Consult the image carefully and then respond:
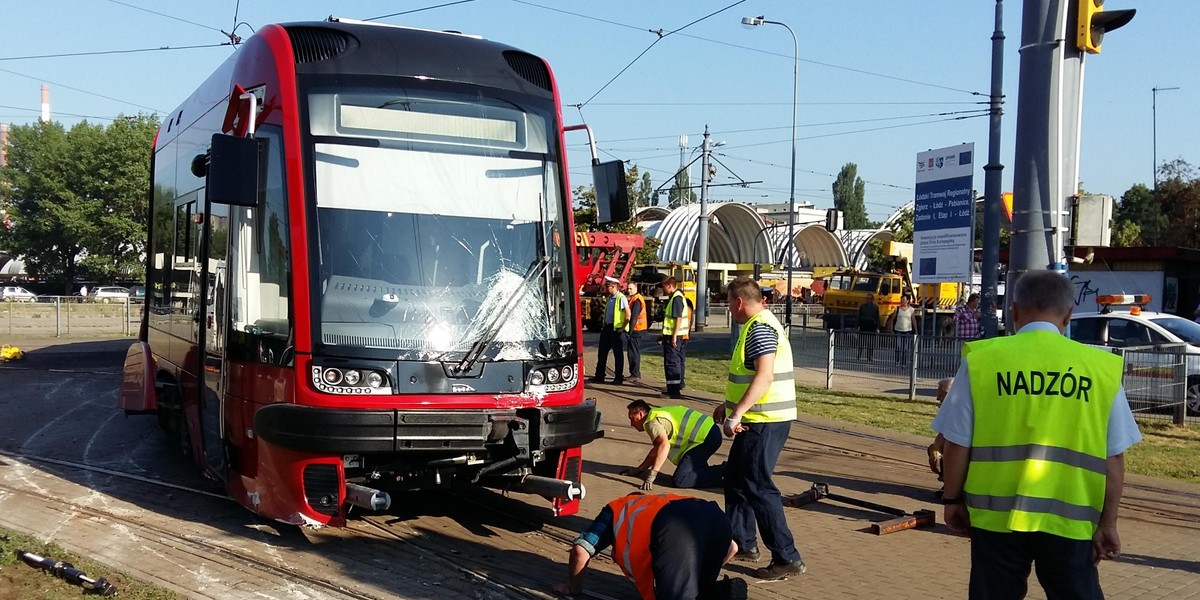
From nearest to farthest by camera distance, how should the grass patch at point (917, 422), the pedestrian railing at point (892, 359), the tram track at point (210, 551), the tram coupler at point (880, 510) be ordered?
the tram track at point (210, 551)
the tram coupler at point (880, 510)
the grass patch at point (917, 422)
the pedestrian railing at point (892, 359)

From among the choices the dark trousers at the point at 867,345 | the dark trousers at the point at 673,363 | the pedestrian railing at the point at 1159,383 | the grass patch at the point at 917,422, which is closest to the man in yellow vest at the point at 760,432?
the grass patch at the point at 917,422

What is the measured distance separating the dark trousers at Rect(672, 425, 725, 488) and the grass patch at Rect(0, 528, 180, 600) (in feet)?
14.7

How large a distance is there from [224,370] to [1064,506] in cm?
554

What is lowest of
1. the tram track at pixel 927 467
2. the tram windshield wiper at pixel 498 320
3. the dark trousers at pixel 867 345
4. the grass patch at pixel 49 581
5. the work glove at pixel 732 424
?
the tram track at pixel 927 467

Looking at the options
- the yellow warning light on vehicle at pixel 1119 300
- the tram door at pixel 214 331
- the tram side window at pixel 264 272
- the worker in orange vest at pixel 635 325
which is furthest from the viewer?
the worker in orange vest at pixel 635 325

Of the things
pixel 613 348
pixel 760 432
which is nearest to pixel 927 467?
pixel 760 432

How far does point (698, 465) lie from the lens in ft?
29.9

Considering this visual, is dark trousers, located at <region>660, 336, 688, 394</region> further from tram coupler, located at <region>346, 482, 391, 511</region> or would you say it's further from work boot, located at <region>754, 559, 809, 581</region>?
tram coupler, located at <region>346, 482, 391, 511</region>

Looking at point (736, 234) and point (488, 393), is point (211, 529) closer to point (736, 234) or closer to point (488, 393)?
point (488, 393)

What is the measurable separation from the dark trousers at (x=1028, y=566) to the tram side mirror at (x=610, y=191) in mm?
4399

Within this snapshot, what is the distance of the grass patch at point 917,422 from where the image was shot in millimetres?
11781

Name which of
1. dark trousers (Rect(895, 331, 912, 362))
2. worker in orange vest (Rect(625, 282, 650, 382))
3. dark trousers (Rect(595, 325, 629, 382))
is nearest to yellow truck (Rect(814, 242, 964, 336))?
dark trousers (Rect(895, 331, 912, 362))

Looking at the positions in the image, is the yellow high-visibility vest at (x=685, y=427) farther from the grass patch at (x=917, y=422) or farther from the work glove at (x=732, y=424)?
the grass patch at (x=917, y=422)

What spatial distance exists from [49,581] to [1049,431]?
5.40 metres
